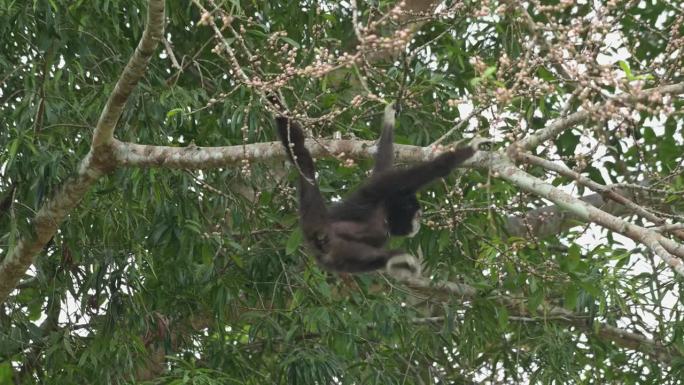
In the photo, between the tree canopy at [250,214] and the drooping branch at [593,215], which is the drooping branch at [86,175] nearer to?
the tree canopy at [250,214]

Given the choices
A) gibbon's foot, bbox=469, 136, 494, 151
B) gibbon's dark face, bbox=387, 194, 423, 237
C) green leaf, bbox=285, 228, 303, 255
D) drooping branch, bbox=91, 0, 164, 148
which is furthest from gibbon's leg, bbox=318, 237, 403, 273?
drooping branch, bbox=91, 0, 164, 148

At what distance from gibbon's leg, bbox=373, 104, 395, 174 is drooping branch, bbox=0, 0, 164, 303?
→ 3.63ft

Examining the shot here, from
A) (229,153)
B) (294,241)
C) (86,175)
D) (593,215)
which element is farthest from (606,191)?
(86,175)

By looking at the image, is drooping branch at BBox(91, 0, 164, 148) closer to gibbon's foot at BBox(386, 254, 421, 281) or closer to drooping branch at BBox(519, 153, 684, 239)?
gibbon's foot at BBox(386, 254, 421, 281)

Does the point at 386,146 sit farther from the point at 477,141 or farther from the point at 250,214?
the point at 250,214

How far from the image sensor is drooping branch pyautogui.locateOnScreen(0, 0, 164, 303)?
4952mm

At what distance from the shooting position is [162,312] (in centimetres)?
698

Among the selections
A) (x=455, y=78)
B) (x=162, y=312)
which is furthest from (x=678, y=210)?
(x=162, y=312)

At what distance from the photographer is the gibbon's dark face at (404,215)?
584 centimetres

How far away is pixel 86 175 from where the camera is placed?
566cm

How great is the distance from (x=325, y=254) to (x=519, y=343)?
2596 millimetres

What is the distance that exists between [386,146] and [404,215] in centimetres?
86

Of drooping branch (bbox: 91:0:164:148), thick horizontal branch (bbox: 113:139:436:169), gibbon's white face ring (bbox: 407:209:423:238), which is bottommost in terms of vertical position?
thick horizontal branch (bbox: 113:139:436:169)

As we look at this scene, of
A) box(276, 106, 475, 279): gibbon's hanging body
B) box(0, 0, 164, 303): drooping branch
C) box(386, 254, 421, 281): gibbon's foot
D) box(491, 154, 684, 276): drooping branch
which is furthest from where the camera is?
box(386, 254, 421, 281): gibbon's foot
